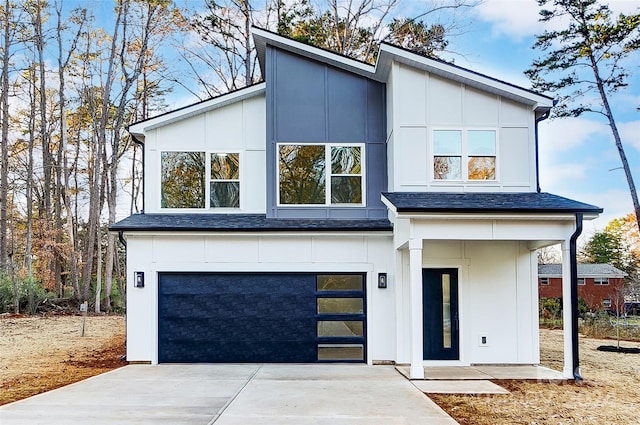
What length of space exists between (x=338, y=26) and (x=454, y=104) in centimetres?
1245

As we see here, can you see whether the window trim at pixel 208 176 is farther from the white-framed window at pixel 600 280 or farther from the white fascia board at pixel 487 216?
the white-framed window at pixel 600 280

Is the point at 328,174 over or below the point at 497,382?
over

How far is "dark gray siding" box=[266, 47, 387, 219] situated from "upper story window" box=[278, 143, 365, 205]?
144 millimetres

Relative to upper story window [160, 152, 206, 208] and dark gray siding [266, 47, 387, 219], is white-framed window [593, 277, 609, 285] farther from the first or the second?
upper story window [160, 152, 206, 208]

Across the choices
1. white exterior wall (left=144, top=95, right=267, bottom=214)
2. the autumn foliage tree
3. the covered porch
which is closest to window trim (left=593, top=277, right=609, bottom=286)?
the autumn foliage tree

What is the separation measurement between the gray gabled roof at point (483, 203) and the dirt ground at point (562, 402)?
2.79 meters

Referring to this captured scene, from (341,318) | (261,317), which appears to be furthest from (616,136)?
(261,317)

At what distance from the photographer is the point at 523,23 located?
74.7 ft

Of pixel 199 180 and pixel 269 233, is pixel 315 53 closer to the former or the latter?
pixel 199 180

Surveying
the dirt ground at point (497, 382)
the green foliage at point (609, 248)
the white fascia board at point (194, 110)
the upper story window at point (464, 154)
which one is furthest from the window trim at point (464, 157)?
the green foliage at point (609, 248)

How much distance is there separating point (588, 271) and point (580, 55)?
66.5 feet

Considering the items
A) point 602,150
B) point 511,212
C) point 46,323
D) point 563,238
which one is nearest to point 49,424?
point 511,212

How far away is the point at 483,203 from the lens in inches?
406

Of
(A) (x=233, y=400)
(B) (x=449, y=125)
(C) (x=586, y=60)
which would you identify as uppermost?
(C) (x=586, y=60)
